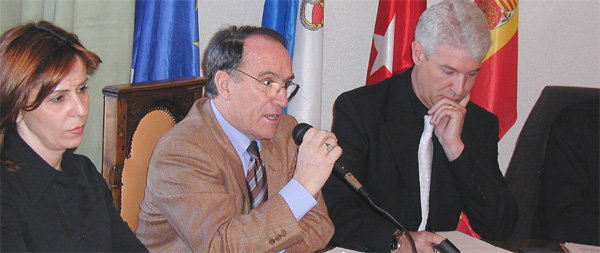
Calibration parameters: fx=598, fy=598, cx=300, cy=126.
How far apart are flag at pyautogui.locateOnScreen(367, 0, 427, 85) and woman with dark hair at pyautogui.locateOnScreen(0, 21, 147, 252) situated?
179 cm

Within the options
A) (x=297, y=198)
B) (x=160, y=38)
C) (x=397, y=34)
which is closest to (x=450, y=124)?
(x=297, y=198)

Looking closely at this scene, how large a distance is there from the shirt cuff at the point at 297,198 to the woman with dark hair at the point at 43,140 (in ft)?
1.58

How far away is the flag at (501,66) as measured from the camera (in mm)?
2998

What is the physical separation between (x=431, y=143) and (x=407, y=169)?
16 centimetres

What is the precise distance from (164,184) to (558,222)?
1.47m

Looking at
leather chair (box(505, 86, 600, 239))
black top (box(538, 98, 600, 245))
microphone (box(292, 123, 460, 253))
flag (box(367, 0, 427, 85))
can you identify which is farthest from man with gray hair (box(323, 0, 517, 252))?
flag (box(367, 0, 427, 85))

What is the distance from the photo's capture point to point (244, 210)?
1729 mm

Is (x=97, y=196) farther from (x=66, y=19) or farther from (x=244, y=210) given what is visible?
(x=66, y=19)

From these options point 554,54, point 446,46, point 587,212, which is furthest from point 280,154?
point 554,54

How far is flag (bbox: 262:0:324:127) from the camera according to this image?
2863mm

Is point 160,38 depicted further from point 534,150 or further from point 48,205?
point 534,150

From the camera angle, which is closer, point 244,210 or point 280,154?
point 244,210

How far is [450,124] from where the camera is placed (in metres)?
2.16

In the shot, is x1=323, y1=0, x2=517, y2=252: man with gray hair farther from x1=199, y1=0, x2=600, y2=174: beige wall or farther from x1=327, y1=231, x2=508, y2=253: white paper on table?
x1=199, y1=0, x2=600, y2=174: beige wall
